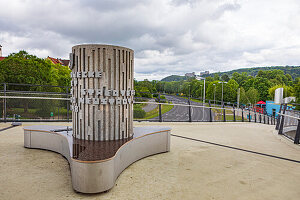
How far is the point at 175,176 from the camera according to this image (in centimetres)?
392

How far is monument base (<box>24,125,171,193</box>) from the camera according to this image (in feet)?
10.4

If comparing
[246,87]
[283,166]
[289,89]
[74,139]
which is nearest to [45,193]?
[74,139]

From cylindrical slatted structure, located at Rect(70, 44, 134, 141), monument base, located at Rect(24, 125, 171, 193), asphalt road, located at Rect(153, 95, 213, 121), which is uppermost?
cylindrical slatted structure, located at Rect(70, 44, 134, 141)

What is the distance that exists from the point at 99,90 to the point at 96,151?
1.38m

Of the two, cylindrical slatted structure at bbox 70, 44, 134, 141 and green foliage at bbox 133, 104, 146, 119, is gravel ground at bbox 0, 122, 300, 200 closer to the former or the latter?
cylindrical slatted structure at bbox 70, 44, 134, 141

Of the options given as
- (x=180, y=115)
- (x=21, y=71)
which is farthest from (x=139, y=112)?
(x=180, y=115)

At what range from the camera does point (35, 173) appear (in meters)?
3.95

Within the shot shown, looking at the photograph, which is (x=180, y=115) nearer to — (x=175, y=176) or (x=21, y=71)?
(x=21, y=71)

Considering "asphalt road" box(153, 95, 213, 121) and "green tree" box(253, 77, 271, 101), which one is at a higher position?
"green tree" box(253, 77, 271, 101)

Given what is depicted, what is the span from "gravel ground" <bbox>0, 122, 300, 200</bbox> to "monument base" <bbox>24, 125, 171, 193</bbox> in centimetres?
16

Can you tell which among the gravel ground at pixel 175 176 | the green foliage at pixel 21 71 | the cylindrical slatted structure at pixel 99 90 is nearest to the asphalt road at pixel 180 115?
the gravel ground at pixel 175 176

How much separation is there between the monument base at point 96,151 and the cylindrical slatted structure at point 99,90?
0.32m

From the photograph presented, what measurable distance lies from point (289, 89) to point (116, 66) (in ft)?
253

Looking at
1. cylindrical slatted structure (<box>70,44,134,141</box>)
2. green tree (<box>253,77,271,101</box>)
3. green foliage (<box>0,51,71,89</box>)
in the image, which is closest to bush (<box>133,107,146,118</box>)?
cylindrical slatted structure (<box>70,44,134,141</box>)
